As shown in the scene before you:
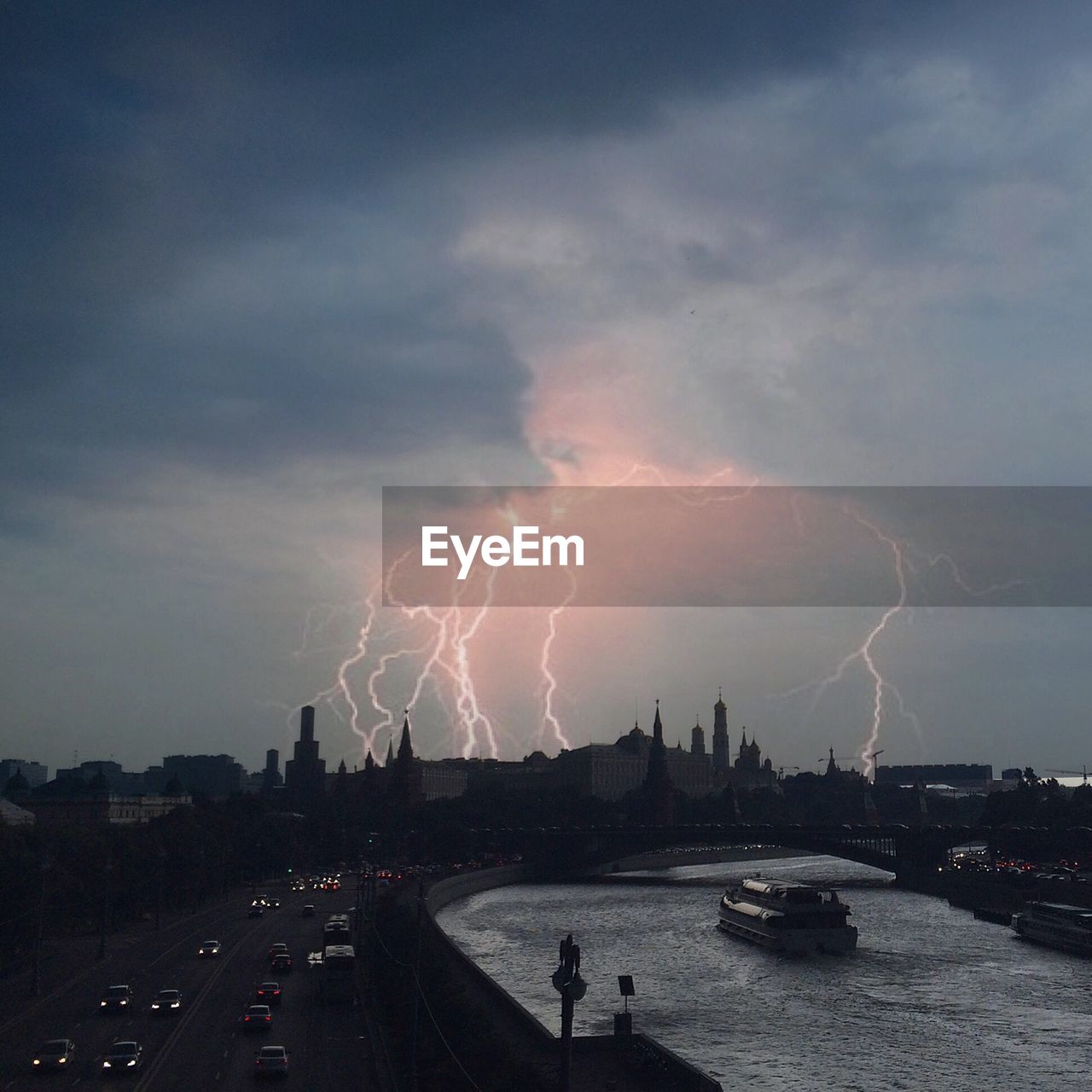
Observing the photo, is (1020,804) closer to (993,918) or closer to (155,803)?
(993,918)

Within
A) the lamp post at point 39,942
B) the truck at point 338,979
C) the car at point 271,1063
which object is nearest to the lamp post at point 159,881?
the lamp post at point 39,942

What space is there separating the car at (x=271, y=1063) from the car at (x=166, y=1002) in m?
11.8

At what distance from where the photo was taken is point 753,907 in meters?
96.6

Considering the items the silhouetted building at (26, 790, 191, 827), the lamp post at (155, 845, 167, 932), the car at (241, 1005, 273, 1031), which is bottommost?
the car at (241, 1005, 273, 1031)

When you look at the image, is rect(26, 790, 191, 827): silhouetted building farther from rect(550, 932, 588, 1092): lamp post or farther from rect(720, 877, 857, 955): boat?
rect(550, 932, 588, 1092): lamp post

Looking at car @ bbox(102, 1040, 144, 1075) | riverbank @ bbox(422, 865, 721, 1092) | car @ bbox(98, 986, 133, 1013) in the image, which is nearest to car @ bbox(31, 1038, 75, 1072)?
car @ bbox(102, 1040, 144, 1075)

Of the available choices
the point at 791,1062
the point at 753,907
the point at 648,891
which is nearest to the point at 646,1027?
the point at 791,1062

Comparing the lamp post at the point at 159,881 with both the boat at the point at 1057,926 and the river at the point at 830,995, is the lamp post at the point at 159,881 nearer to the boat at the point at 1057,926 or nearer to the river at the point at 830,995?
the river at the point at 830,995

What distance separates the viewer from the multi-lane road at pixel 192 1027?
40.8 m

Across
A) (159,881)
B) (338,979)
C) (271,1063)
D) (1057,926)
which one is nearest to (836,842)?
(1057,926)

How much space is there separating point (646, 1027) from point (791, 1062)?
776cm

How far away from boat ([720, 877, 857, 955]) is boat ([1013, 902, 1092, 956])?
1339 cm

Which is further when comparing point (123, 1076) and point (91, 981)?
point (91, 981)

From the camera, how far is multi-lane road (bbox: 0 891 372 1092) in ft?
134
